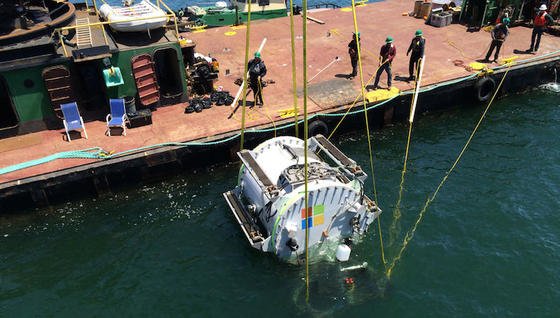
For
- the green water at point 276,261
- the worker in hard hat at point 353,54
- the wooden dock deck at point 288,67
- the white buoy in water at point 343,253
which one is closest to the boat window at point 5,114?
the wooden dock deck at point 288,67

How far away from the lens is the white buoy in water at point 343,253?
1163cm

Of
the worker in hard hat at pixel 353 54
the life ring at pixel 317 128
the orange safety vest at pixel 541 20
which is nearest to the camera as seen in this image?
the life ring at pixel 317 128

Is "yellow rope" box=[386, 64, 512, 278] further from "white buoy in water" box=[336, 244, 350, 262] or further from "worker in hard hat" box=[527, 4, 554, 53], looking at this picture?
"worker in hard hat" box=[527, 4, 554, 53]

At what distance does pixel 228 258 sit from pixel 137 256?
2588 millimetres

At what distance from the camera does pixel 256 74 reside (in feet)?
53.3

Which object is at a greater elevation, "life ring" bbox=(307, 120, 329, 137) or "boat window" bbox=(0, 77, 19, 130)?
"boat window" bbox=(0, 77, 19, 130)

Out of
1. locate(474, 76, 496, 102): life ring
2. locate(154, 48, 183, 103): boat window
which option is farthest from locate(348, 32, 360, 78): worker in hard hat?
locate(154, 48, 183, 103): boat window

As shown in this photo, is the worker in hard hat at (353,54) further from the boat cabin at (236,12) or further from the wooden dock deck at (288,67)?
the boat cabin at (236,12)

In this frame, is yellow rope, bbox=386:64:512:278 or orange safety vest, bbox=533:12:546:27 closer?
yellow rope, bbox=386:64:512:278

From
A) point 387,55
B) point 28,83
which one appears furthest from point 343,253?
point 28,83

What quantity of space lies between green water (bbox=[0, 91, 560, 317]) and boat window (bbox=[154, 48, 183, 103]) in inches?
143

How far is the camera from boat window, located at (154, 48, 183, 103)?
17.0 metres

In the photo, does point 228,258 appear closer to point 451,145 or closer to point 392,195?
point 392,195

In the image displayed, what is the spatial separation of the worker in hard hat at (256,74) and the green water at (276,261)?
3073 millimetres
